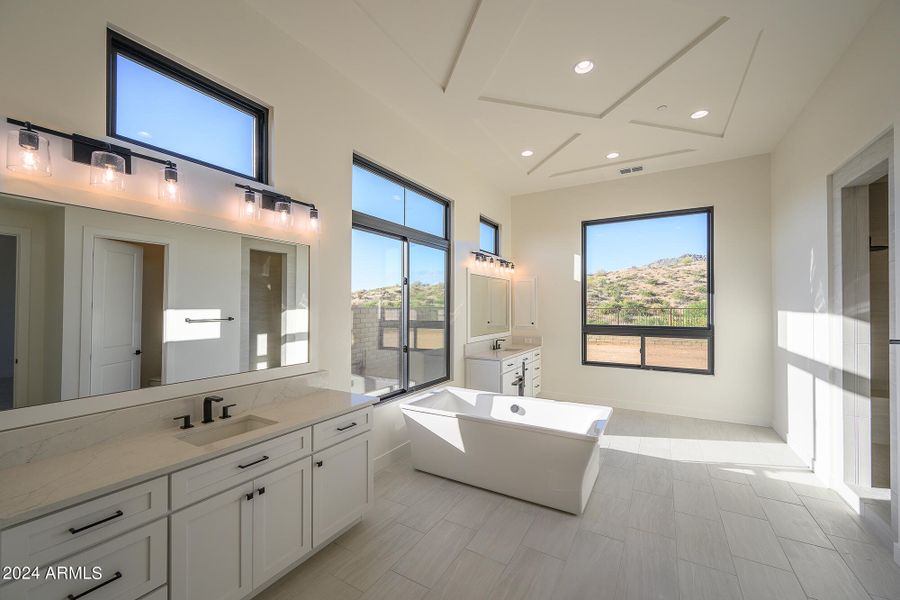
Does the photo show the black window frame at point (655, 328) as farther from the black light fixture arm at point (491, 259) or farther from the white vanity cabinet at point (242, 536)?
the white vanity cabinet at point (242, 536)

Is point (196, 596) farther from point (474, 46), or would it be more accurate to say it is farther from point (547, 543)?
point (474, 46)

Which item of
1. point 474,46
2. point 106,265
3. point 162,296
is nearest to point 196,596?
point 162,296

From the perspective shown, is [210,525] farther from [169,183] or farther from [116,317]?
[169,183]

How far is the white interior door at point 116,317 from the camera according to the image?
1.70 m

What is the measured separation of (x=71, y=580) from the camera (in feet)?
3.99

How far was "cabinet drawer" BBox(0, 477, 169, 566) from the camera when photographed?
3.64ft

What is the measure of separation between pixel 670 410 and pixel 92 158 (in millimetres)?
6168

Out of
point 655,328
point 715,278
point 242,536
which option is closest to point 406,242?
point 242,536

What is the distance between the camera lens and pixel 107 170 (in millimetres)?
1693

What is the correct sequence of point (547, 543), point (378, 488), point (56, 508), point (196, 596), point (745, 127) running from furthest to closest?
point (745, 127) < point (378, 488) < point (547, 543) < point (196, 596) < point (56, 508)

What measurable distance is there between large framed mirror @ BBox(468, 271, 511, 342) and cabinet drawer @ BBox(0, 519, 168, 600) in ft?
12.5

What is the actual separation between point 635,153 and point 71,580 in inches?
220

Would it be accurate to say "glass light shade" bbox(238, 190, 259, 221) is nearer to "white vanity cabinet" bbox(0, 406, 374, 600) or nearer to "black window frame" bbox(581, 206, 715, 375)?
"white vanity cabinet" bbox(0, 406, 374, 600)

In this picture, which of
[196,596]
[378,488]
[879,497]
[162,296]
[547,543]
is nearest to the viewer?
[196,596]
